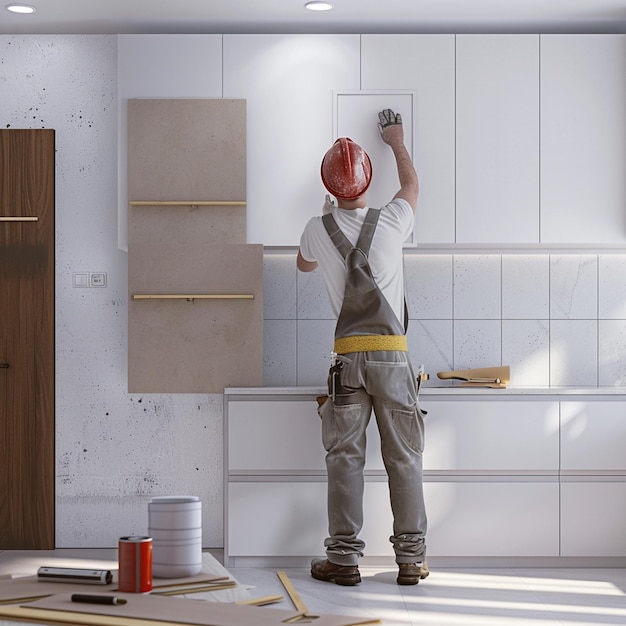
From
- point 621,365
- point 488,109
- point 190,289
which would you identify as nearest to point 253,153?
point 190,289

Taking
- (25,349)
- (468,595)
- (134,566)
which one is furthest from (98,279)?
(134,566)

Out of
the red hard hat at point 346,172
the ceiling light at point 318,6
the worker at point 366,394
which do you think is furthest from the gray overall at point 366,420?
the ceiling light at point 318,6

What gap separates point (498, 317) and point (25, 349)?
2.57 metres

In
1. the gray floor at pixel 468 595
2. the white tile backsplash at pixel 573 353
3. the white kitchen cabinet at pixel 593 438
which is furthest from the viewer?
the white tile backsplash at pixel 573 353

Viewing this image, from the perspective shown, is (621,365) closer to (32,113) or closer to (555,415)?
(555,415)

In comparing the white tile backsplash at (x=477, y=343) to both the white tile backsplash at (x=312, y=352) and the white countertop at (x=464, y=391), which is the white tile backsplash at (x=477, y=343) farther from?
the white tile backsplash at (x=312, y=352)

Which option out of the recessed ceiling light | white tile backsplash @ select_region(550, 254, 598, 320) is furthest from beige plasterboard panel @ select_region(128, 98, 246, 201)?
white tile backsplash @ select_region(550, 254, 598, 320)

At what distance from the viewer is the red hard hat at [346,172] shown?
401 centimetres

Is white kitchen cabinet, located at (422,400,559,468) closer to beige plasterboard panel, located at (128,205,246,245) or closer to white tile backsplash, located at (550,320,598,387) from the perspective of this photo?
white tile backsplash, located at (550,320,598,387)

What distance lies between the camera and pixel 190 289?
182 inches

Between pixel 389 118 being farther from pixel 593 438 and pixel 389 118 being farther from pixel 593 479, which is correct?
pixel 593 479

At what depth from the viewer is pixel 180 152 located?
4.60 metres

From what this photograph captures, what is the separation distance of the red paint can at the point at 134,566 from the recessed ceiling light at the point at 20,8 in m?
3.53

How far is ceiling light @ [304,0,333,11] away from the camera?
435 centimetres
